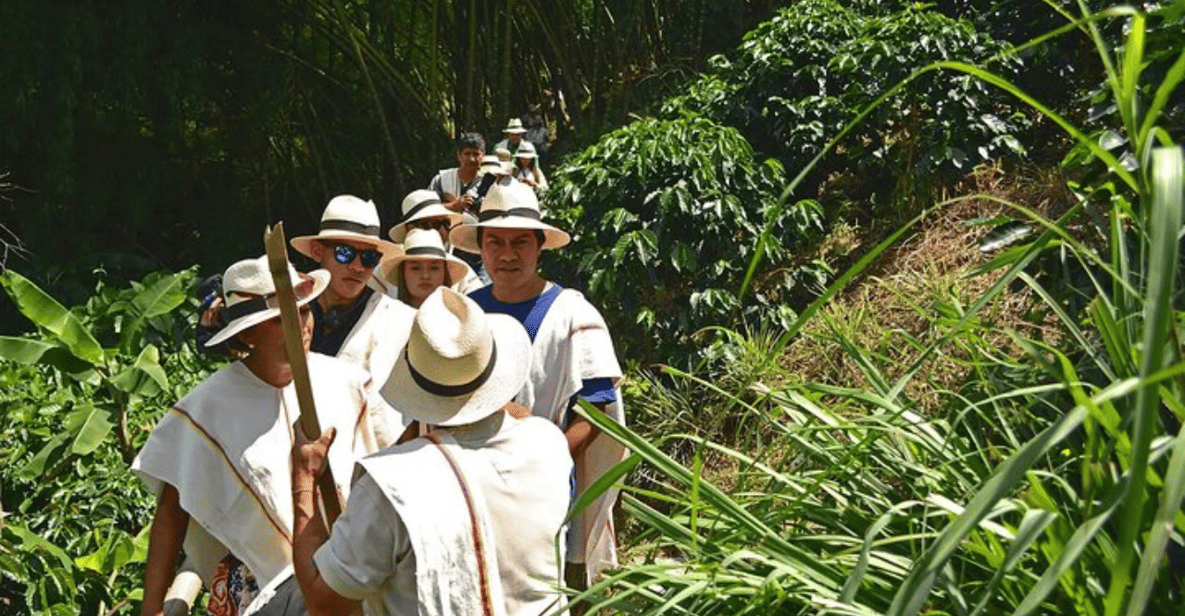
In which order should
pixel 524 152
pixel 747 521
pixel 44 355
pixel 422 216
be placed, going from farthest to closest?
1. pixel 524 152
2. pixel 422 216
3. pixel 44 355
4. pixel 747 521

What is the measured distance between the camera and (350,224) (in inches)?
255

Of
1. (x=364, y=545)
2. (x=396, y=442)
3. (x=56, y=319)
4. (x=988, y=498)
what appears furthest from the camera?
(x=56, y=319)

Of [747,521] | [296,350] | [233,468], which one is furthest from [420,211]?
[747,521]

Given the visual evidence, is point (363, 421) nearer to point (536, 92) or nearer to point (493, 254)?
point (493, 254)

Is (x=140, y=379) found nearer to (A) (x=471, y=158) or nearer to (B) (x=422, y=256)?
(B) (x=422, y=256)

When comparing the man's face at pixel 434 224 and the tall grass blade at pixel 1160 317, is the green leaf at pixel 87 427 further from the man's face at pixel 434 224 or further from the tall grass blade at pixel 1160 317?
the tall grass blade at pixel 1160 317

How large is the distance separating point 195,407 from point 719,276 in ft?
15.6

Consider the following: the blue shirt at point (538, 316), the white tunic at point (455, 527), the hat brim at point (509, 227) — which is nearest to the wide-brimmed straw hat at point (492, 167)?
the hat brim at point (509, 227)

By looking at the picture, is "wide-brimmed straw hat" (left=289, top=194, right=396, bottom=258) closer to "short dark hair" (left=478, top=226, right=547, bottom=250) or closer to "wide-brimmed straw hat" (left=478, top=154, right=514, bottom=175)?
"short dark hair" (left=478, top=226, right=547, bottom=250)

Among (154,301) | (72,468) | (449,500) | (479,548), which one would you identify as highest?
(449,500)

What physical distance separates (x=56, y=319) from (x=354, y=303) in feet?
4.86

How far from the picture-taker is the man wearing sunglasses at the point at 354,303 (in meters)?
5.84

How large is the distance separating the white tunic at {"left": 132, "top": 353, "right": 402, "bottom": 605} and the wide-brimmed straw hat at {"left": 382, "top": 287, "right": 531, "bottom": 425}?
0.84m

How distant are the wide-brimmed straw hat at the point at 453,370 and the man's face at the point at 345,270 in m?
2.26
